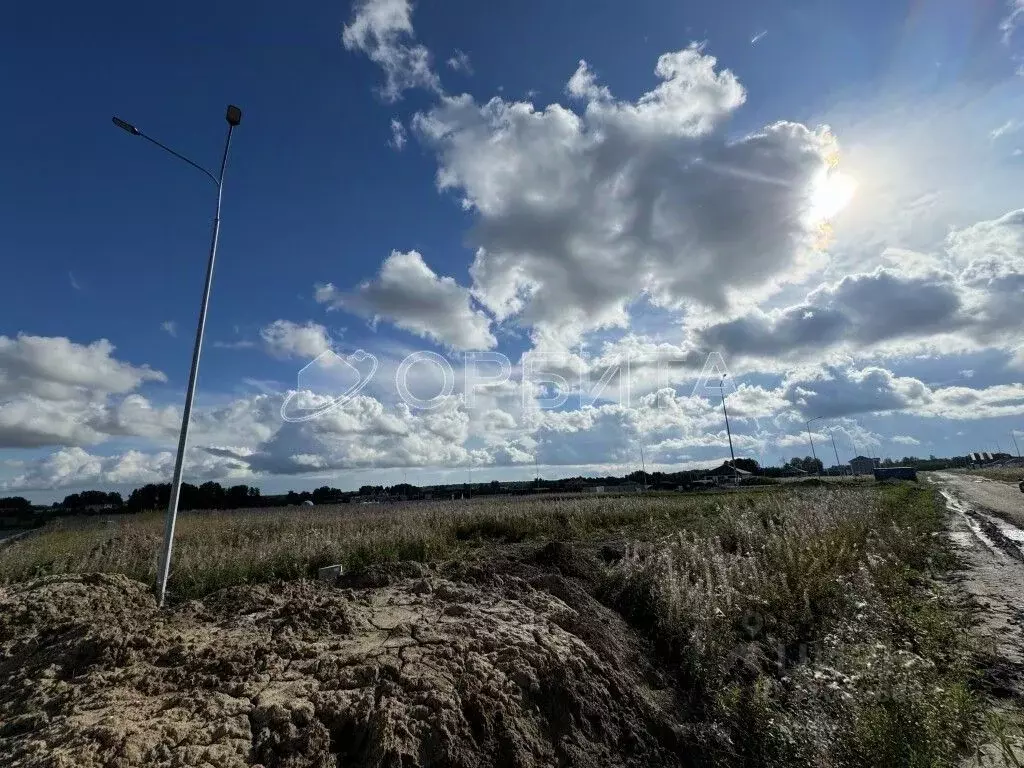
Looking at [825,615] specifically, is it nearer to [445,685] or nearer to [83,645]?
[445,685]

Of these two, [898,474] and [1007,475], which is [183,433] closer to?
[898,474]

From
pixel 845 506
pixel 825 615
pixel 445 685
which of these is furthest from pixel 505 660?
pixel 845 506

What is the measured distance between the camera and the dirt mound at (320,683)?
3.32m

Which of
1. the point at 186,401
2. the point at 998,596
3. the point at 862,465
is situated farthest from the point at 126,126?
the point at 862,465

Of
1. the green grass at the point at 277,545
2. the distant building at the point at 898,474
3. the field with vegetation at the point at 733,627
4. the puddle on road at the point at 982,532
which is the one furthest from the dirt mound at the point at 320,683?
the distant building at the point at 898,474

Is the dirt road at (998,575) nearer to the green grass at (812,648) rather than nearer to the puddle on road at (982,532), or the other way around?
the puddle on road at (982,532)

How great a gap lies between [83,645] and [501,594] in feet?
13.7

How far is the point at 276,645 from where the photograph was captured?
14.8 feet

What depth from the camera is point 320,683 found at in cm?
399

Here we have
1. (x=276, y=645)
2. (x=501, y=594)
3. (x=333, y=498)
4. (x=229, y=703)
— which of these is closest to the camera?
(x=229, y=703)

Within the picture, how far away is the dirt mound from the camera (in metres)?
3.32

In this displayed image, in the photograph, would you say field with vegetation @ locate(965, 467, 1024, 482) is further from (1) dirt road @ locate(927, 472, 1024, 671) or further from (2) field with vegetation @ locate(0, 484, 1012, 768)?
(2) field with vegetation @ locate(0, 484, 1012, 768)

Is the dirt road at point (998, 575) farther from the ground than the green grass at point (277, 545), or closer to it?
closer to it

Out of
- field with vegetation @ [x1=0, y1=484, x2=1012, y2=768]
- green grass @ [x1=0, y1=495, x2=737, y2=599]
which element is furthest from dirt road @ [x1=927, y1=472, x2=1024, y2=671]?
green grass @ [x1=0, y1=495, x2=737, y2=599]
